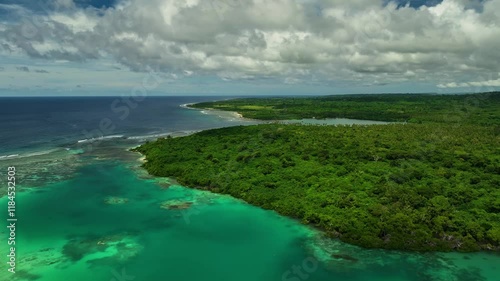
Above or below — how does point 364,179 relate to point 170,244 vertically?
above

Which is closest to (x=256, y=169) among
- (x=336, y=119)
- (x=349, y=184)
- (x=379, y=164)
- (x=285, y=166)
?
(x=285, y=166)

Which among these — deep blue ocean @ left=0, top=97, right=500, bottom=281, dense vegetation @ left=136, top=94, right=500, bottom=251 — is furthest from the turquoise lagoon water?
dense vegetation @ left=136, top=94, right=500, bottom=251

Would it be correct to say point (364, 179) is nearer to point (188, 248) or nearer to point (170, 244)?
point (188, 248)

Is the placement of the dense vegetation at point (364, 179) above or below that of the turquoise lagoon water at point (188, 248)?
above

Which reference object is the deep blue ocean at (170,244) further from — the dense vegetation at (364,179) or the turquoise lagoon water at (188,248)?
the dense vegetation at (364,179)

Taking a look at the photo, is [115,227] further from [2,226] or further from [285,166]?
[285,166]

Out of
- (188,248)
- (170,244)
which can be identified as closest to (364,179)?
(188,248)

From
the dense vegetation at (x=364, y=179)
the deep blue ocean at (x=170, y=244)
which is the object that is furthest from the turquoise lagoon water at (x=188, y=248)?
the dense vegetation at (x=364, y=179)

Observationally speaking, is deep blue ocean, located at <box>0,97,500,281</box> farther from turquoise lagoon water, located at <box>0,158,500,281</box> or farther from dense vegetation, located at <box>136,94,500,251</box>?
dense vegetation, located at <box>136,94,500,251</box>
